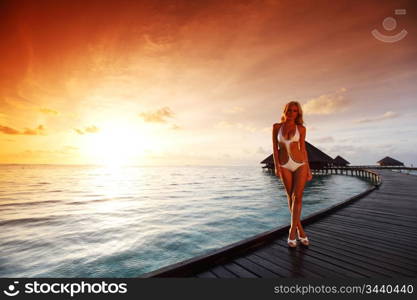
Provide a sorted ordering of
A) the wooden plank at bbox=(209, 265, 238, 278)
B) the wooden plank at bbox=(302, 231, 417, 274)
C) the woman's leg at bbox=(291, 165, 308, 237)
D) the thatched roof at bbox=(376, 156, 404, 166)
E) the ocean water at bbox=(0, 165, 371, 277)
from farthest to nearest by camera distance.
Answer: the thatched roof at bbox=(376, 156, 404, 166) < the ocean water at bbox=(0, 165, 371, 277) < the woman's leg at bbox=(291, 165, 308, 237) < the wooden plank at bbox=(302, 231, 417, 274) < the wooden plank at bbox=(209, 265, 238, 278)

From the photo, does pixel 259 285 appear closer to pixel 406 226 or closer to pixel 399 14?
pixel 406 226

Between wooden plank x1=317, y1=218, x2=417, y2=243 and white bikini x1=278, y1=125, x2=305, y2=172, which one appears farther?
wooden plank x1=317, y1=218, x2=417, y2=243

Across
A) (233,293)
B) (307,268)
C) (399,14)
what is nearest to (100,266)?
(233,293)

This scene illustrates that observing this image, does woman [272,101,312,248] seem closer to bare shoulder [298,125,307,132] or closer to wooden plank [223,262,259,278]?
bare shoulder [298,125,307,132]

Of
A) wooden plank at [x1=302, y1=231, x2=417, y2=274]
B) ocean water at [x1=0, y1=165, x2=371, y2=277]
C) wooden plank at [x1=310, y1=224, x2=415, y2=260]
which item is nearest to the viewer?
wooden plank at [x1=302, y1=231, x2=417, y2=274]

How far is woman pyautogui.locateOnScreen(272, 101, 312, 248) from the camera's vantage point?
318 cm

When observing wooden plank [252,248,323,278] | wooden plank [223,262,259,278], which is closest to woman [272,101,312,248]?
wooden plank [252,248,323,278]

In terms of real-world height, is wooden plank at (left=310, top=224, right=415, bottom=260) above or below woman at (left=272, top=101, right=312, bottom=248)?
below

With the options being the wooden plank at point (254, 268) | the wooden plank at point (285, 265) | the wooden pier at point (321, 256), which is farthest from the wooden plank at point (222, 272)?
the wooden plank at point (285, 265)

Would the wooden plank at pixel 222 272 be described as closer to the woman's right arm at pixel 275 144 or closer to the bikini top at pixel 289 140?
the woman's right arm at pixel 275 144

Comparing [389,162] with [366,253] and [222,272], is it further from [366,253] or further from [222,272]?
[222,272]

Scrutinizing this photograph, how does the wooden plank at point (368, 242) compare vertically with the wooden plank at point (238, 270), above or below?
below

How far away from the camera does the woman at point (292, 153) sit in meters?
3.18

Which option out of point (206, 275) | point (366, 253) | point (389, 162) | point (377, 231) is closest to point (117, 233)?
point (206, 275)
